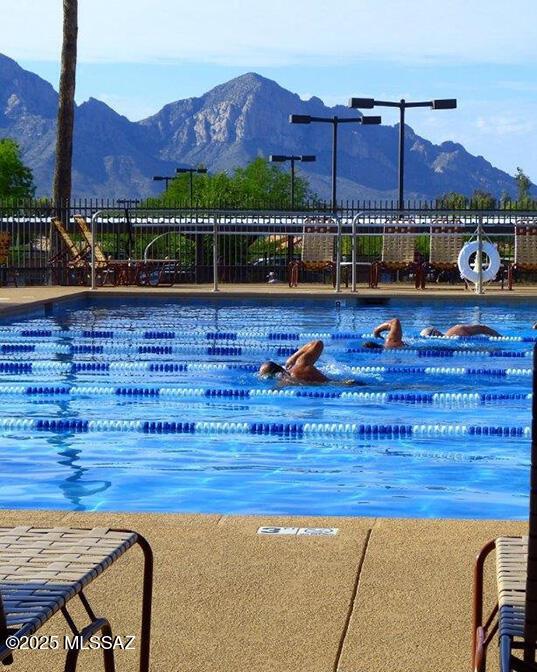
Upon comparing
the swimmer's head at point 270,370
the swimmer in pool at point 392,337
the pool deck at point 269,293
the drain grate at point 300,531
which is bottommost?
the drain grate at point 300,531

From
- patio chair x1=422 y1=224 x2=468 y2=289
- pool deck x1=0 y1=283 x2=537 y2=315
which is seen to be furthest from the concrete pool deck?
patio chair x1=422 y1=224 x2=468 y2=289

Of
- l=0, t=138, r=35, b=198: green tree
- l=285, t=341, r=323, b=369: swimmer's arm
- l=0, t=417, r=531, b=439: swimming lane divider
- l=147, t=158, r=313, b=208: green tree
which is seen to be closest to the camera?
l=0, t=417, r=531, b=439: swimming lane divider

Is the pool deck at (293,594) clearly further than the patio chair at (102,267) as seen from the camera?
No

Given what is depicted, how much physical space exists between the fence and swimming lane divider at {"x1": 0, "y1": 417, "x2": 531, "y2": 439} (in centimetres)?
937

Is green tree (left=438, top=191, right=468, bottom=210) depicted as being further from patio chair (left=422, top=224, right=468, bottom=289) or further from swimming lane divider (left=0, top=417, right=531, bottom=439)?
swimming lane divider (left=0, top=417, right=531, bottom=439)

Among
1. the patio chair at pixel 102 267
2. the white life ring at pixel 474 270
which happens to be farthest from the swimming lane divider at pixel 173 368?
the patio chair at pixel 102 267

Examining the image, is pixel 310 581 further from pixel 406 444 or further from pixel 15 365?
pixel 15 365

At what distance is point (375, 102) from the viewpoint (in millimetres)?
24500

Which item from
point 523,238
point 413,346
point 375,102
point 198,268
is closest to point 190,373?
point 413,346

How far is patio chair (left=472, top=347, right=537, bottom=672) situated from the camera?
225cm

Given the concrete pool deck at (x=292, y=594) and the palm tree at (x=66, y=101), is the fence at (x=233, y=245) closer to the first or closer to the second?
the palm tree at (x=66, y=101)

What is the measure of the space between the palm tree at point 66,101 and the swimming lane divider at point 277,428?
14.2 m

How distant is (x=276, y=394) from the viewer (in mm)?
9672

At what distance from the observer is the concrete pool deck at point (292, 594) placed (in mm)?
3170
